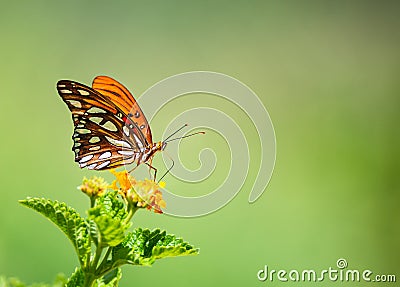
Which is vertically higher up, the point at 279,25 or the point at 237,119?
the point at 279,25

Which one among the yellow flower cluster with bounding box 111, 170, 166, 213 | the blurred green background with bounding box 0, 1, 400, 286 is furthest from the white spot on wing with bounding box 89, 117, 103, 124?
the blurred green background with bounding box 0, 1, 400, 286

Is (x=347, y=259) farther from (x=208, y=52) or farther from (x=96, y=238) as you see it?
(x=96, y=238)

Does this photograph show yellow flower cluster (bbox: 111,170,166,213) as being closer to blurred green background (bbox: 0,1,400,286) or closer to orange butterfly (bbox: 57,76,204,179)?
orange butterfly (bbox: 57,76,204,179)

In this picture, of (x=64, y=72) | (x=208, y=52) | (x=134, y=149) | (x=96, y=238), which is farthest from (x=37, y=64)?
(x=96, y=238)

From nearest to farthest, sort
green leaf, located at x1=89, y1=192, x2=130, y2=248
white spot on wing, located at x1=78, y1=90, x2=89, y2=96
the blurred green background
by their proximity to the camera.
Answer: green leaf, located at x1=89, y1=192, x2=130, y2=248, white spot on wing, located at x1=78, y1=90, x2=89, y2=96, the blurred green background

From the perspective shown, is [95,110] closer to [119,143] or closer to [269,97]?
[119,143]

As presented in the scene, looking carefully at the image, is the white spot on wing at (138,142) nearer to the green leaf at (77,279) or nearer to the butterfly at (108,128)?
the butterfly at (108,128)
